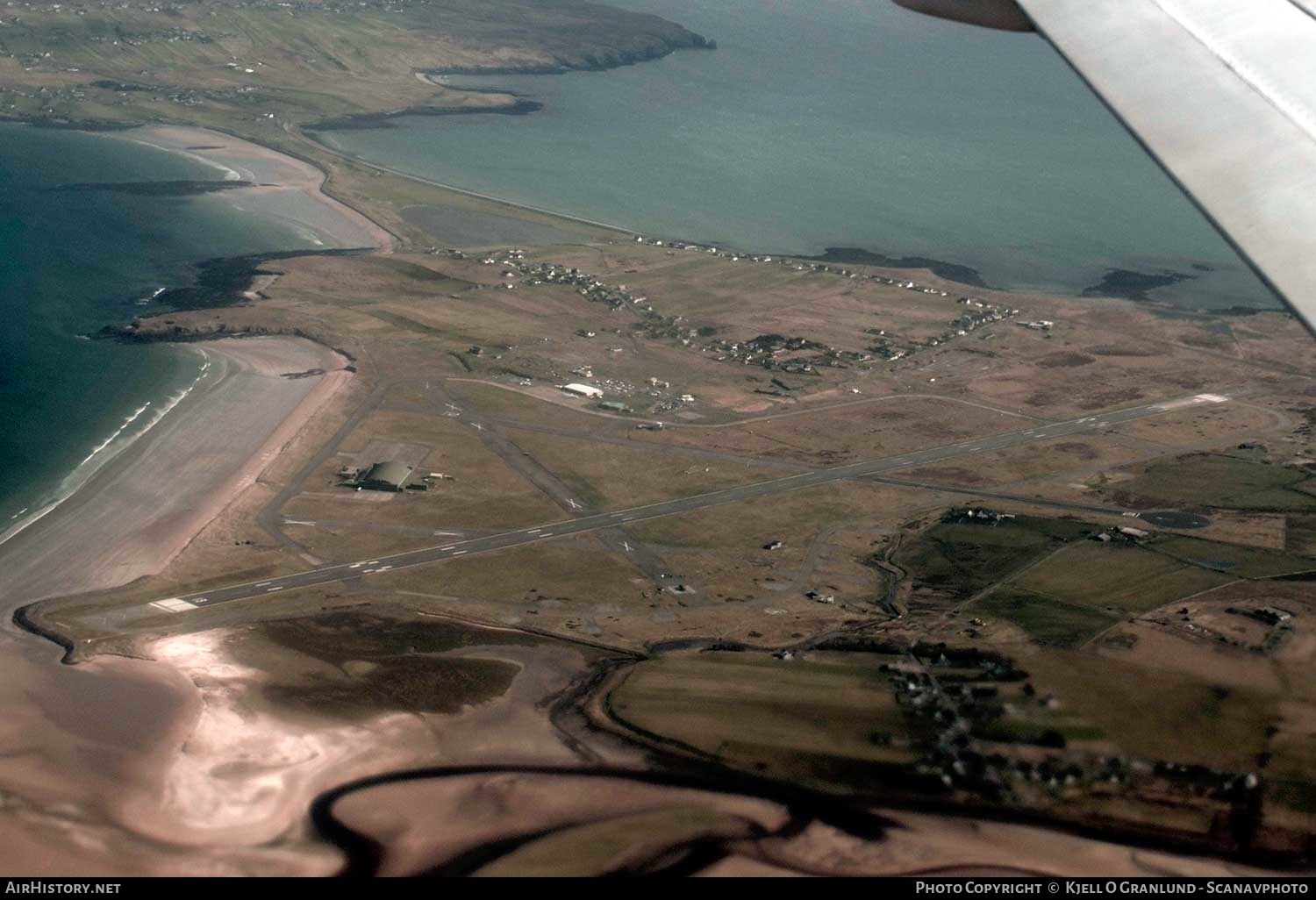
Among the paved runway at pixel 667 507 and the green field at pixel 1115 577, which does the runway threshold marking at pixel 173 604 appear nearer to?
the paved runway at pixel 667 507

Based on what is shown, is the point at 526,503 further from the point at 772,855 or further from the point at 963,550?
the point at 772,855

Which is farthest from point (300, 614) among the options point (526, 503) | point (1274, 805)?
point (1274, 805)

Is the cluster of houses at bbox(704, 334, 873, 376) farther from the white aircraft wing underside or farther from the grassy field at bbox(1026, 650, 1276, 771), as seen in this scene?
the white aircraft wing underside

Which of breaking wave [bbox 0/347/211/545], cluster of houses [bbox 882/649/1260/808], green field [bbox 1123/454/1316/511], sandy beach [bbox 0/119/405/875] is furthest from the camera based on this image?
green field [bbox 1123/454/1316/511]

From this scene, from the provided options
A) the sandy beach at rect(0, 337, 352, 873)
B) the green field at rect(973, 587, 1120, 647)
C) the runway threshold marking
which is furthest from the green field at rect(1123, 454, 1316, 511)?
the sandy beach at rect(0, 337, 352, 873)

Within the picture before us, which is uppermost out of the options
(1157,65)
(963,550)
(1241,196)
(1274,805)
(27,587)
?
(1157,65)

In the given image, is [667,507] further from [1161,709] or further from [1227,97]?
[1227,97]
